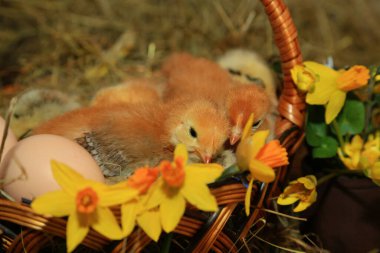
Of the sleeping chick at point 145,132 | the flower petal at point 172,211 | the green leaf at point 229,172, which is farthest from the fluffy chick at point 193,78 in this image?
the flower petal at point 172,211

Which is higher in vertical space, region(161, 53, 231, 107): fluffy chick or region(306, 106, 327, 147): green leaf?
region(161, 53, 231, 107): fluffy chick

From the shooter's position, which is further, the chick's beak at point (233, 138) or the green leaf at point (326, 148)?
the green leaf at point (326, 148)

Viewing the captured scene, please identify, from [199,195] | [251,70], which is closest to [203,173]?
[199,195]

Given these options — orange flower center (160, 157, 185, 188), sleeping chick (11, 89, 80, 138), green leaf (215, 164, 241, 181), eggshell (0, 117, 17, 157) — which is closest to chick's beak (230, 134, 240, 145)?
green leaf (215, 164, 241, 181)

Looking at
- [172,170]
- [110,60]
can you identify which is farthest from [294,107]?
[110,60]

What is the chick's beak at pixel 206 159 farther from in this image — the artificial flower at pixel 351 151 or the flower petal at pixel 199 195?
the artificial flower at pixel 351 151

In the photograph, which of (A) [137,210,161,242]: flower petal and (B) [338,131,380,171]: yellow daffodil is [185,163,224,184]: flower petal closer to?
(A) [137,210,161,242]: flower petal
